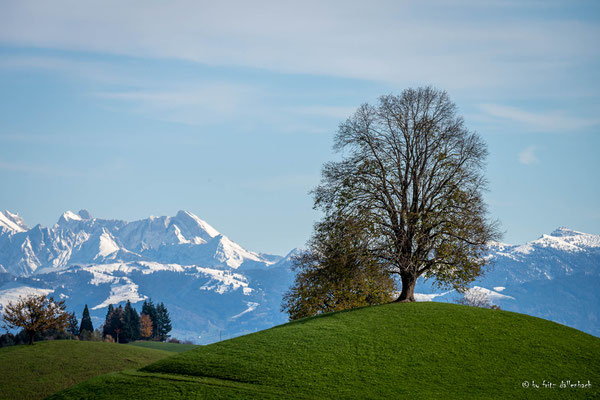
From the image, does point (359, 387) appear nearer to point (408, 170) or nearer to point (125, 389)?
point (125, 389)

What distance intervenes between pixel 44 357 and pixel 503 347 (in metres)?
45.5

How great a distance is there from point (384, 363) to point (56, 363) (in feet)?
126

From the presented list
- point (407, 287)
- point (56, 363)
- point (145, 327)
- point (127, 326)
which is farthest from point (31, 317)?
point (145, 327)

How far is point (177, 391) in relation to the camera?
1228 inches

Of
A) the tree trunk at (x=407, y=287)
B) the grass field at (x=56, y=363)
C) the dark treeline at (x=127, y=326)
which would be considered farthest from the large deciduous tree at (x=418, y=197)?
the dark treeline at (x=127, y=326)

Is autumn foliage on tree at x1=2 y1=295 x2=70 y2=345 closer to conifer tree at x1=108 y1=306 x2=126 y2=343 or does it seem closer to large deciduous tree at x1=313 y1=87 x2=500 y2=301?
large deciduous tree at x1=313 y1=87 x2=500 y2=301

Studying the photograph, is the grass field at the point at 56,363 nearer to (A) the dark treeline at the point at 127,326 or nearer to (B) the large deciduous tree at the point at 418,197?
(B) the large deciduous tree at the point at 418,197

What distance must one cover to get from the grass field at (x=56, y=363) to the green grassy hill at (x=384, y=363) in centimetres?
1965

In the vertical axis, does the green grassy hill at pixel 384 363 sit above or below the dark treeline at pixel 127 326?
below

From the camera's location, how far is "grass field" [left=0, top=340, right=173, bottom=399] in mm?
51091

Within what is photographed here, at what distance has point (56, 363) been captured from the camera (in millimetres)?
58156

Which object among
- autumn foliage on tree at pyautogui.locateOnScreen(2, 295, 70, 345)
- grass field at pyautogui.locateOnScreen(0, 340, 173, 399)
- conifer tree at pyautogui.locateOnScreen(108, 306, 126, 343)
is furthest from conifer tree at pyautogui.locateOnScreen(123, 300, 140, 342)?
autumn foliage on tree at pyautogui.locateOnScreen(2, 295, 70, 345)

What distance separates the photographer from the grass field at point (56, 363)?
168 ft

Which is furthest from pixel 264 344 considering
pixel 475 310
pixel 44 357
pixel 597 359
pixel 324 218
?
pixel 44 357
